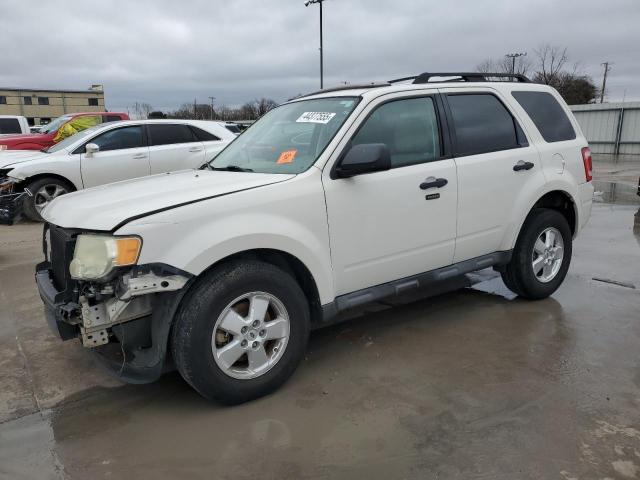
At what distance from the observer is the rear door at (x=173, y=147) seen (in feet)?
31.1

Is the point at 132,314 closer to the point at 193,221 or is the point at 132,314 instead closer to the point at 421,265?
the point at 193,221

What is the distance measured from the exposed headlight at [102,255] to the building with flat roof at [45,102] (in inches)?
3238

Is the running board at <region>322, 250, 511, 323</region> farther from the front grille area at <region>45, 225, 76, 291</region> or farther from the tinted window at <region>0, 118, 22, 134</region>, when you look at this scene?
the tinted window at <region>0, 118, 22, 134</region>

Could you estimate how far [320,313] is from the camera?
138 inches

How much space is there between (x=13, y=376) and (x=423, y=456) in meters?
2.83

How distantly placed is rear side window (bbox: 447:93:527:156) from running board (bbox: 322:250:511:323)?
34.9 inches

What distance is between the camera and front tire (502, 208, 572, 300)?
4.69 metres

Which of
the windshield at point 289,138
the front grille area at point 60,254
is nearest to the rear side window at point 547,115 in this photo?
the windshield at point 289,138

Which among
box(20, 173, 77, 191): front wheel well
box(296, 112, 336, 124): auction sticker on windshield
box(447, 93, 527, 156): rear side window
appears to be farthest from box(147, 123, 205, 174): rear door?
box(447, 93, 527, 156): rear side window

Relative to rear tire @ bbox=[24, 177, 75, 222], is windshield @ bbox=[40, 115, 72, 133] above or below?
above

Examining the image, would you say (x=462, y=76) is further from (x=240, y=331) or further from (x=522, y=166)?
(x=240, y=331)

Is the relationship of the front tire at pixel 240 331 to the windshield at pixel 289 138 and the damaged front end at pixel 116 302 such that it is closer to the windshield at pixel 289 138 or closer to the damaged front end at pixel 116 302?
the damaged front end at pixel 116 302

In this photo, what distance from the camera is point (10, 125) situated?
52.2ft

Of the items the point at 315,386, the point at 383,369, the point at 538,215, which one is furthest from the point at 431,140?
the point at 315,386
